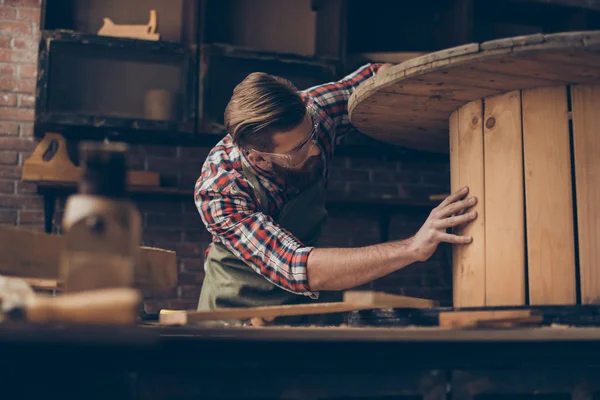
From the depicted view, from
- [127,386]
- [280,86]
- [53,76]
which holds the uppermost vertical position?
[53,76]

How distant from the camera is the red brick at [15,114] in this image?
13.2 feet

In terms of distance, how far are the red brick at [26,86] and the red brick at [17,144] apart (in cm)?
28

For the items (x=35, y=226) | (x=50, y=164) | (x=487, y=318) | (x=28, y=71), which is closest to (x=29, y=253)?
(x=487, y=318)

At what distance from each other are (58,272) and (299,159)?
4.01 feet

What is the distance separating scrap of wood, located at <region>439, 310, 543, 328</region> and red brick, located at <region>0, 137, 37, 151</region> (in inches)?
134

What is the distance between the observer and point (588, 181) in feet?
4.78

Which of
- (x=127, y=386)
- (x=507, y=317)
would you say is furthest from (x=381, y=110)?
(x=127, y=386)

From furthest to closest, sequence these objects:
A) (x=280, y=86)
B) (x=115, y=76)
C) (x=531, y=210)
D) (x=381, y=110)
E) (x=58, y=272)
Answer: (x=115, y=76), (x=280, y=86), (x=381, y=110), (x=531, y=210), (x=58, y=272)

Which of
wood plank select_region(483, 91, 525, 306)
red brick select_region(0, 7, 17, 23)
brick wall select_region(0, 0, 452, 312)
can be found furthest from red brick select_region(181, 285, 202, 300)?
wood plank select_region(483, 91, 525, 306)

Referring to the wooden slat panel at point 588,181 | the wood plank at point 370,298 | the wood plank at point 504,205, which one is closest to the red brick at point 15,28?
the wood plank at point 504,205

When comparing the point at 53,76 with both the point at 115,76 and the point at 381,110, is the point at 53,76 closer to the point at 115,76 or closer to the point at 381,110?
the point at 115,76

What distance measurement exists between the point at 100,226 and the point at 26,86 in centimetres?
359

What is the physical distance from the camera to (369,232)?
4.47 meters

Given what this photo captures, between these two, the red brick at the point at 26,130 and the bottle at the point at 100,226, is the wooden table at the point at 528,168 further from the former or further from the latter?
the red brick at the point at 26,130
